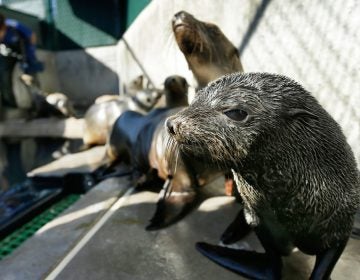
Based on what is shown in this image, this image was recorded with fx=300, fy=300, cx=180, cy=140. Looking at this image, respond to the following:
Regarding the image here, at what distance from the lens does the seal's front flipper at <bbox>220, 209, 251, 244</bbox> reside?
1470mm

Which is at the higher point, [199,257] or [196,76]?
[196,76]

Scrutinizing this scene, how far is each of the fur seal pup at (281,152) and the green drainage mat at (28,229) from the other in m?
1.66

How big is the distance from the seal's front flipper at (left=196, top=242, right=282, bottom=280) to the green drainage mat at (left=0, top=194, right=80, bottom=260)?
1.33 meters

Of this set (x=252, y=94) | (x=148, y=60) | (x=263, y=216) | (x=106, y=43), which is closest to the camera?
(x=252, y=94)

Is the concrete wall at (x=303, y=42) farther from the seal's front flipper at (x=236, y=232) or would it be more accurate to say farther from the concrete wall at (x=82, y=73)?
the concrete wall at (x=82, y=73)

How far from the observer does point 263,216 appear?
102cm

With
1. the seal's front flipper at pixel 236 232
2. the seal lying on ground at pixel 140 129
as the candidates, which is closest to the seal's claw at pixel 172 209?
the seal's front flipper at pixel 236 232

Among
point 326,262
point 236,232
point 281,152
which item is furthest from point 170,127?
point 236,232

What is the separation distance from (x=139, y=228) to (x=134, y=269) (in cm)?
38

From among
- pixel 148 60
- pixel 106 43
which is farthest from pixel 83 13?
pixel 148 60

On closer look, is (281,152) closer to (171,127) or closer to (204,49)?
(171,127)

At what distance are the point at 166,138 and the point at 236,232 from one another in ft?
2.29

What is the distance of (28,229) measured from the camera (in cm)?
220

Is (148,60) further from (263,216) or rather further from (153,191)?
(263,216)
